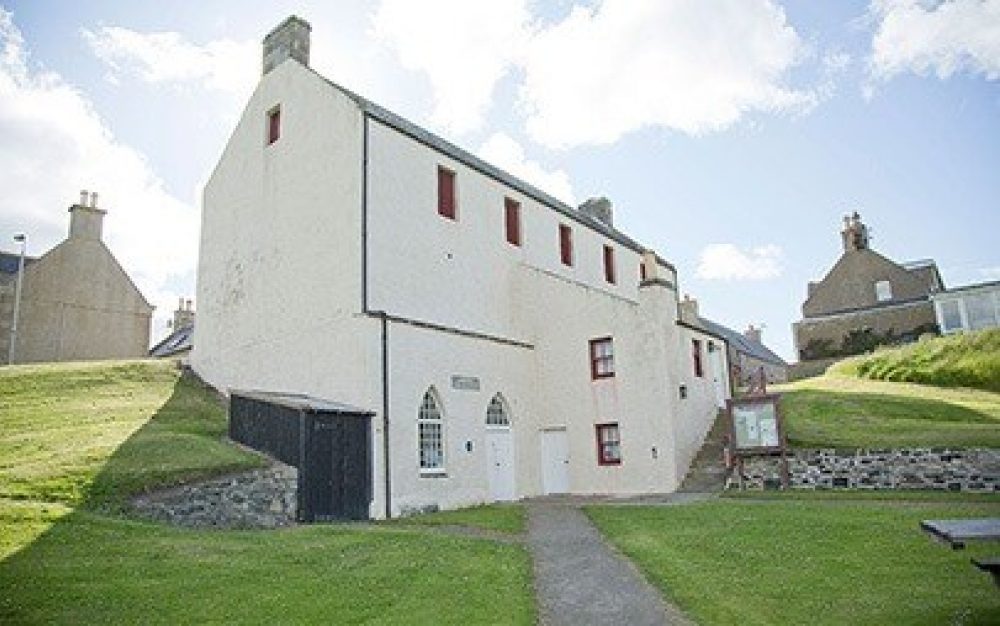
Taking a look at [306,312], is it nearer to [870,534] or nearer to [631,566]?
[631,566]

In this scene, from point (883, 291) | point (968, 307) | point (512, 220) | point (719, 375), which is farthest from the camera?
point (883, 291)

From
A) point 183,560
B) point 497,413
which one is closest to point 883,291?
point 497,413

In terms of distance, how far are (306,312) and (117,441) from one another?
6456mm

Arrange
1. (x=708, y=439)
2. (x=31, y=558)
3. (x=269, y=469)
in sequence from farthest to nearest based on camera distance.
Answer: (x=708, y=439)
(x=269, y=469)
(x=31, y=558)

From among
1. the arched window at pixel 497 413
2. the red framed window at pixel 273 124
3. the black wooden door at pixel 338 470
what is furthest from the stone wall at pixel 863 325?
the black wooden door at pixel 338 470

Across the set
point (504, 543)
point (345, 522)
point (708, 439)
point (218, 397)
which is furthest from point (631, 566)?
point (218, 397)

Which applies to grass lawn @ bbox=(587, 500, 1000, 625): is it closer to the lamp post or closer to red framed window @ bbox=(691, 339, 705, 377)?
red framed window @ bbox=(691, 339, 705, 377)

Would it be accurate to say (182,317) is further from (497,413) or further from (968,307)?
(968,307)

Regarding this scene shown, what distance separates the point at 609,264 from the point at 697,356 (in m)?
7.89

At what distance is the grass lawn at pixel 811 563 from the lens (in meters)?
7.84

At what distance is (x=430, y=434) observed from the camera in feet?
66.7

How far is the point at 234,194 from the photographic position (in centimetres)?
2686

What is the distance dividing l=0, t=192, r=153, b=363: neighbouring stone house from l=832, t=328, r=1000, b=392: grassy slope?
1610 inches

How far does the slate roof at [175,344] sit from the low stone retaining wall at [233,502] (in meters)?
25.7
